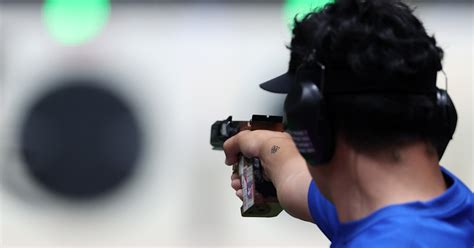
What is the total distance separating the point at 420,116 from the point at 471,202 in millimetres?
206

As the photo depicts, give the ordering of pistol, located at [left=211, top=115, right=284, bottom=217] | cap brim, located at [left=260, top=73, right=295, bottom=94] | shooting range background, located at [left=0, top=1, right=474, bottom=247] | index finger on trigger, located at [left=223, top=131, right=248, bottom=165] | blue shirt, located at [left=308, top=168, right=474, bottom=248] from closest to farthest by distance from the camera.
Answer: blue shirt, located at [left=308, top=168, right=474, bottom=248]
cap brim, located at [left=260, top=73, right=295, bottom=94]
pistol, located at [left=211, top=115, right=284, bottom=217]
index finger on trigger, located at [left=223, top=131, right=248, bottom=165]
shooting range background, located at [left=0, top=1, right=474, bottom=247]

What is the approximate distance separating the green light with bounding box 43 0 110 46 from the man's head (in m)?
1.42

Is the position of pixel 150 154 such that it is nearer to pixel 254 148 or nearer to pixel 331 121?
pixel 254 148

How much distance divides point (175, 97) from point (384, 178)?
138 cm

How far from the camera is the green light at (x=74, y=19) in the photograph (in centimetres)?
208

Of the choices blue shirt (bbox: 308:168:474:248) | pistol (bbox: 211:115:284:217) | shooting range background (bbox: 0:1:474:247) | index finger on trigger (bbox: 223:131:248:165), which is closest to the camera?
blue shirt (bbox: 308:168:474:248)

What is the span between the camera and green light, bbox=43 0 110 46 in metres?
2.08

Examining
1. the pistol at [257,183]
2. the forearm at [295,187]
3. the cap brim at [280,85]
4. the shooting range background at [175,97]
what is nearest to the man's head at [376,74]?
the cap brim at [280,85]

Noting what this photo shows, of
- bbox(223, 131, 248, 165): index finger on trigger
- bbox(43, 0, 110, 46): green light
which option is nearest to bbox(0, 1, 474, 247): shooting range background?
bbox(43, 0, 110, 46): green light

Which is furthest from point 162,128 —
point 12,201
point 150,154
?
point 12,201

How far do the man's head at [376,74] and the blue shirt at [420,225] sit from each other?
0.09 meters

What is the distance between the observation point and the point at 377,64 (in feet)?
2.56

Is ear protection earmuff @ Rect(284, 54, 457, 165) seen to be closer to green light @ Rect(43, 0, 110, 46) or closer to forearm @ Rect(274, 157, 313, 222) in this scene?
forearm @ Rect(274, 157, 313, 222)

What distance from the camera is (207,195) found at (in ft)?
6.79
